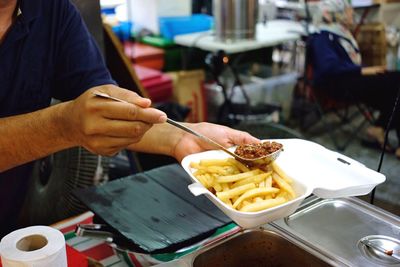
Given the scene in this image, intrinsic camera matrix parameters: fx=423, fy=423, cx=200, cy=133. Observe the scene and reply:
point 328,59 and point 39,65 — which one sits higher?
point 39,65

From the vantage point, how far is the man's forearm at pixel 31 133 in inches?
38.1

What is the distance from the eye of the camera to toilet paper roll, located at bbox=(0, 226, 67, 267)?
712mm

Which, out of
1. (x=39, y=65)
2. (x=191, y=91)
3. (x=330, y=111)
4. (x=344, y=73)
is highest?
(x=39, y=65)

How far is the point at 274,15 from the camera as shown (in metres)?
5.49

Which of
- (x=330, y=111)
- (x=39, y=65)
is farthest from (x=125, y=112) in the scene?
(x=330, y=111)

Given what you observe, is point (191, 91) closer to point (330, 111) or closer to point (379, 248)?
point (330, 111)

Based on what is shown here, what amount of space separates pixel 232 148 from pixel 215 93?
3.84 meters

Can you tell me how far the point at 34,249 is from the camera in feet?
2.56

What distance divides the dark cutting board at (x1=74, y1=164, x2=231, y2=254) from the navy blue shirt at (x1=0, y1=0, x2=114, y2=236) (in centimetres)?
29

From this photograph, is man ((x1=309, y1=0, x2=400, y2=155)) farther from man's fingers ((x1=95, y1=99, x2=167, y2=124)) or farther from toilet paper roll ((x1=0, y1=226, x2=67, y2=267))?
toilet paper roll ((x1=0, y1=226, x2=67, y2=267))

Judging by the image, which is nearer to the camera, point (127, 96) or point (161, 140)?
point (127, 96)

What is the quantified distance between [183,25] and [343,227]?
3.49 meters

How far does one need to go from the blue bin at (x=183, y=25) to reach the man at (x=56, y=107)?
9.68 ft

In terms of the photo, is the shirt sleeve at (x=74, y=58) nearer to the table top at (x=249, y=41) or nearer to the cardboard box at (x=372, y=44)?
the table top at (x=249, y=41)
